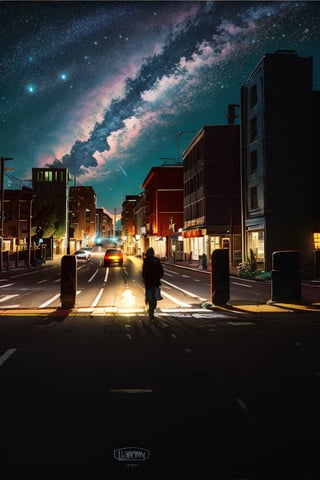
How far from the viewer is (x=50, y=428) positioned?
15.7 ft

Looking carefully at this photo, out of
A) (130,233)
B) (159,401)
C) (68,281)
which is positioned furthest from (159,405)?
(130,233)

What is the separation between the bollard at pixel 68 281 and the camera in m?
14.7

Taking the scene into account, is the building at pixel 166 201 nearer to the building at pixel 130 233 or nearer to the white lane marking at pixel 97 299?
the building at pixel 130 233

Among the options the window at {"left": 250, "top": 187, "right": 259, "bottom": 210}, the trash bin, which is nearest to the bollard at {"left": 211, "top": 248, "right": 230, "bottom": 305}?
the trash bin

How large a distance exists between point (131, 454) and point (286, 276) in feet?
40.4

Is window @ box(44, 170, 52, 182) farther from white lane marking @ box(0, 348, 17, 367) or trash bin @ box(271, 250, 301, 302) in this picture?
white lane marking @ box(0, 348, 17, 367)

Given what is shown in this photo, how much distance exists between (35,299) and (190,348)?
11044mm

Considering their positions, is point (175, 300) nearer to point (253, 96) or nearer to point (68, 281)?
point (68, 281)

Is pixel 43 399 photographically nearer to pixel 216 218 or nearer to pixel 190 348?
pixel 190 348

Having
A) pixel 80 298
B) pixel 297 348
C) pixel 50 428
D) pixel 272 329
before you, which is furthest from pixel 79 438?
pixel 80 298

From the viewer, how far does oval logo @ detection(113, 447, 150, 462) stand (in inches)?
161

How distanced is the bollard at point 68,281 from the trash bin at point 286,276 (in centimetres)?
694

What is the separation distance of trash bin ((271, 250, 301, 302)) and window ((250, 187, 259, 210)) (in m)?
21.6

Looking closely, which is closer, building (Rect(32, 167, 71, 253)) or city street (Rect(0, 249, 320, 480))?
city street (Rect(0, 249, 320, 480))
